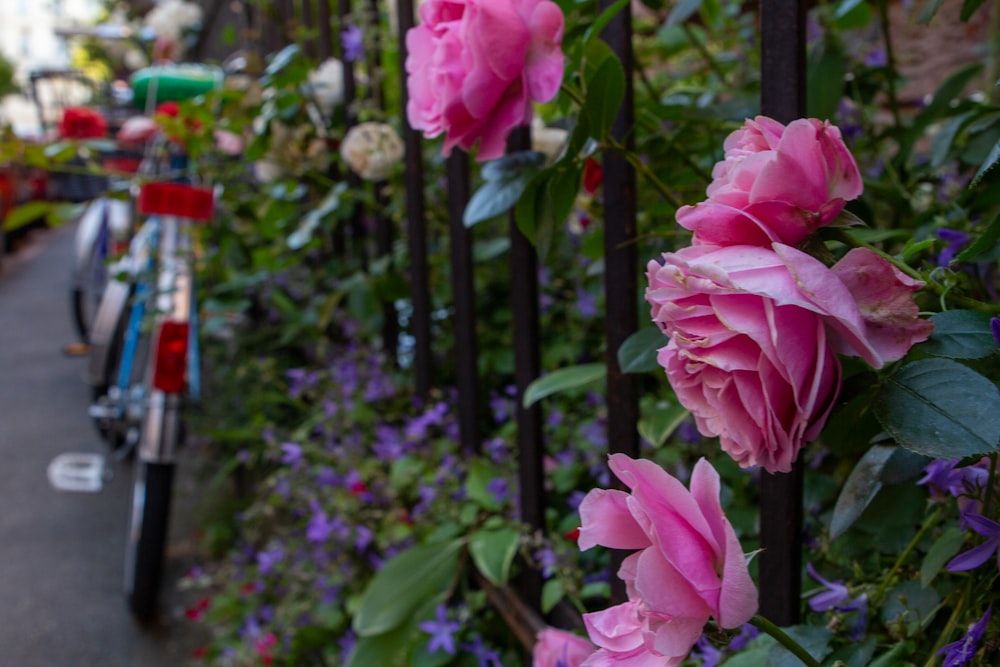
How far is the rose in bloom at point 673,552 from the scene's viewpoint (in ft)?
1.37

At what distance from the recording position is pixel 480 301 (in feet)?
5.81

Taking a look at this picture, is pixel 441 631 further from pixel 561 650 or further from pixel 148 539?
pixel 148 539

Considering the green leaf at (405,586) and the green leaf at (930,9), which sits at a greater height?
the green leaf at (930,9)

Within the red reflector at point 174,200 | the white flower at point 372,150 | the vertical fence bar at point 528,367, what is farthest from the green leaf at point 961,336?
the red reflector at point 174,200

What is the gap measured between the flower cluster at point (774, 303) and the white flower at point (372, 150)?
124 cm

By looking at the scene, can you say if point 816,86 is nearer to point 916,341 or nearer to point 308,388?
point 916,341

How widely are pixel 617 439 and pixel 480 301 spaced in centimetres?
84

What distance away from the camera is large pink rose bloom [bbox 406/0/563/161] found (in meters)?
0.63

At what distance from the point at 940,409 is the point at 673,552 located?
0.17 meters

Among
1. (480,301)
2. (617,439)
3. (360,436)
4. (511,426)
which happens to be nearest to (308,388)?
(360,436)

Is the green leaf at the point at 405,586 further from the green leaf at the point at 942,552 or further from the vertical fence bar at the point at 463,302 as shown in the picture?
the green leaf at the point at 942,552

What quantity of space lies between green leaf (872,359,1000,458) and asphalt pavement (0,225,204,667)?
2.01m

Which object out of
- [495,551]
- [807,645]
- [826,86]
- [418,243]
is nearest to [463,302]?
[418,243]

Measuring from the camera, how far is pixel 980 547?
0.51 metres
